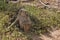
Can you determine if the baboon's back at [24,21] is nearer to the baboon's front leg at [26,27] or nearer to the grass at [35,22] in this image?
the baboon's front leg at [26,27]

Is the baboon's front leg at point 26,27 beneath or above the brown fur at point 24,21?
beneath

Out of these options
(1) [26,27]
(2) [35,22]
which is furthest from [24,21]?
(2) [35,22]

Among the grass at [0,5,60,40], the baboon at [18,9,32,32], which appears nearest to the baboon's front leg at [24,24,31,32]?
the baboon at [18,9,32,32]

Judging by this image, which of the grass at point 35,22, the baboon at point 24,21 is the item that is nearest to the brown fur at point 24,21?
the baboon at point 24,21

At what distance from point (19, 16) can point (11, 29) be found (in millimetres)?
403

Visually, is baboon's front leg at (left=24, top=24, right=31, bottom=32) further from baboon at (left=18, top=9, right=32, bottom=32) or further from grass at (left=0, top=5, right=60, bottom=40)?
grass at (left=0, top=5, right=60, bottom=40)

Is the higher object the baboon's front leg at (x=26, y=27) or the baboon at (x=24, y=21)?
the baboon at (x=24, y=21)

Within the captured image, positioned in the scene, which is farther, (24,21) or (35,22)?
(35,22)

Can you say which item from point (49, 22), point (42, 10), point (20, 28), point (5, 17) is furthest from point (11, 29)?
point (42, 10)

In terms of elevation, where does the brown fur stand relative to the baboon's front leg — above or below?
above

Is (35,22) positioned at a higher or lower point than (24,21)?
lower

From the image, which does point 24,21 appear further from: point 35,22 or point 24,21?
point 35,22

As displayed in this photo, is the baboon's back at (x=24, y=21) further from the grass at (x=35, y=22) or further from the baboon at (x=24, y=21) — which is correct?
the grass at (x=35, y=22)

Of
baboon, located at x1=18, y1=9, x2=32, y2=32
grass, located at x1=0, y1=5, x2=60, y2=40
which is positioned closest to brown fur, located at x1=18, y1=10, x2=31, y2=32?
baboon, located at x1=18, y1=9, x2=32, y2=32
